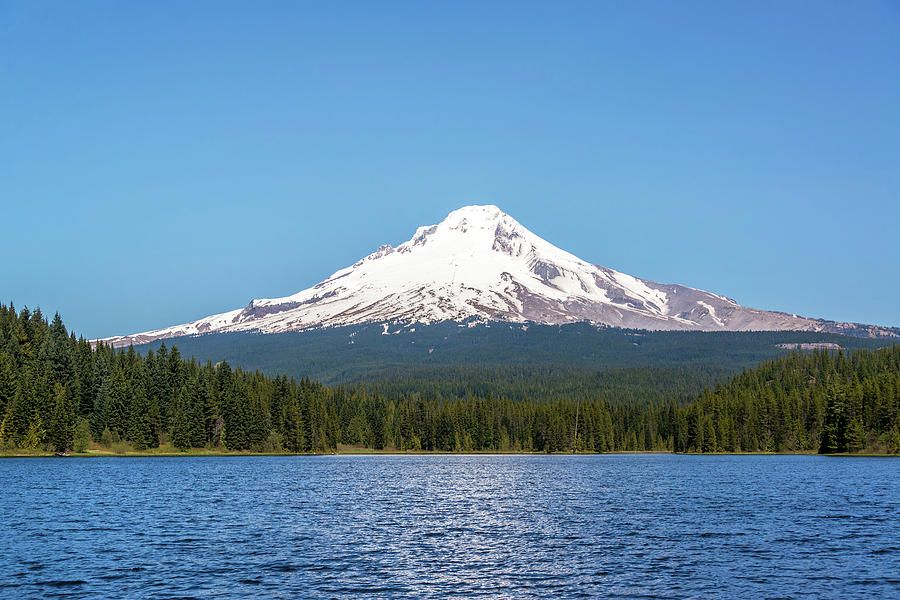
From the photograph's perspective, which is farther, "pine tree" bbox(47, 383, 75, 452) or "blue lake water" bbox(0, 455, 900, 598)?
"pine tree" bbox(47, 383, 75, 452)

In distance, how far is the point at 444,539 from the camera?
5731 cm

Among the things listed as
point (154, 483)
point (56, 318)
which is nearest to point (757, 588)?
point (154, 483)

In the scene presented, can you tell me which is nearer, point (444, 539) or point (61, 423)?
point (444, 539)

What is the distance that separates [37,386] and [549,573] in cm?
13263

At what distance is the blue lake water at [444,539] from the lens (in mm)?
41375

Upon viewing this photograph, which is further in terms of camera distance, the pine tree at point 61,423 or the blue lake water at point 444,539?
the pine tree at point 61,423

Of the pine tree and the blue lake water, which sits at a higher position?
the pine tree

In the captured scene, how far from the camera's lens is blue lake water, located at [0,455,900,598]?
41.4 metres

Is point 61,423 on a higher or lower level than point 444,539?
higher

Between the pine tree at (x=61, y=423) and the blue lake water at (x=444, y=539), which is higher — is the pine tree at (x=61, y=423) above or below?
above

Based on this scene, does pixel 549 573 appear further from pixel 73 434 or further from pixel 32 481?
pixel 73 434

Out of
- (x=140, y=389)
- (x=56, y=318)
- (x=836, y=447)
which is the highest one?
(x=56, y=318)

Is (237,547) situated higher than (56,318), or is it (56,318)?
(56,318)

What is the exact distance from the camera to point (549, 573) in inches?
1778
